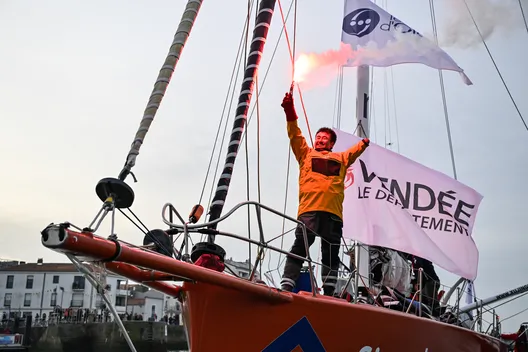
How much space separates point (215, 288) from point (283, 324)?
665 millimetres

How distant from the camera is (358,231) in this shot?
718cm

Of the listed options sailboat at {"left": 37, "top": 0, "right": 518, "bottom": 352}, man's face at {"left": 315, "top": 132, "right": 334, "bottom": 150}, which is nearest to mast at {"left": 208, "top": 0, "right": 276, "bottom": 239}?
sailboat at {"left": 37, "top": 0, "right": 518, "bottom": 352}

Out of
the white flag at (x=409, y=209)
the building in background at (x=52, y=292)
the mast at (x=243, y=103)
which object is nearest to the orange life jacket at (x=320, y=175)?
the mast at (x=243, y=103)

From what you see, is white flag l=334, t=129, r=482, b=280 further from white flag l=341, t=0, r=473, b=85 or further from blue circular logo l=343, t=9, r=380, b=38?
blue circular logo l=343, t=9, r=380, b=38

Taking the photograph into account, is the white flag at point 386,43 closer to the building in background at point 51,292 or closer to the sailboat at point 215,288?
the sailboat at point 215,288

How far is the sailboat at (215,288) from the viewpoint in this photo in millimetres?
3768

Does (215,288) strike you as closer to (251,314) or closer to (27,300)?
(251,314)

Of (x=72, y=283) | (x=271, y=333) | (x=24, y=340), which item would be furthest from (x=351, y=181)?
(x=72, y=283)

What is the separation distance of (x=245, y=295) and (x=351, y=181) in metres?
3.21

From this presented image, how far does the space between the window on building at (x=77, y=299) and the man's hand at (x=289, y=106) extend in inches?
2474

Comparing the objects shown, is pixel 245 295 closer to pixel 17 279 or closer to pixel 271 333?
pixel 271 333

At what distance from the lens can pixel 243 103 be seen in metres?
6.27

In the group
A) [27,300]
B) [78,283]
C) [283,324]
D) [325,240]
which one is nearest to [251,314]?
[283,324]

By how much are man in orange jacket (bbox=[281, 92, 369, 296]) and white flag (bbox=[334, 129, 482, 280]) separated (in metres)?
1.31
